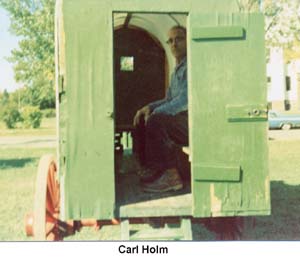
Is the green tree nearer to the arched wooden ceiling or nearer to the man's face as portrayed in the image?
the arched wooden ceiling

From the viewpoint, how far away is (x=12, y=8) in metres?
27.2

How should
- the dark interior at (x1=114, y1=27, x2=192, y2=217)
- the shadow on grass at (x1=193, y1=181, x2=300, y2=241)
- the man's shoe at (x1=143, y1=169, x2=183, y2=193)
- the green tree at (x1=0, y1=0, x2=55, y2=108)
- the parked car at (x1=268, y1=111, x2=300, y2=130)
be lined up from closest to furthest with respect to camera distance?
the man's shoe at (x1=143, y1=169, x2=183, y2=193) → the shadow on grass at (x1=193, y1=181, x2=300, y2=241) → the dark interior at (x1=114, y1=27, x2=192, y2=217) → the parked car at (x1=268, y1=111, x2=300, y2=130) → the green tree at (x1=0, y1=0, x2=55, y2=108)

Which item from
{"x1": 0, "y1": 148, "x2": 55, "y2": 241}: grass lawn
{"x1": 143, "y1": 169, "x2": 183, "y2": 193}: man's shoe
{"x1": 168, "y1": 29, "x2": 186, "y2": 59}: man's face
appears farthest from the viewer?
{"x1": 0, "y1": 148, "x2": 55, "y2": 241}: grass lawn

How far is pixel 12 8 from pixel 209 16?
2564cm

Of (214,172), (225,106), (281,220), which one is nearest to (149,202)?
(214,172)

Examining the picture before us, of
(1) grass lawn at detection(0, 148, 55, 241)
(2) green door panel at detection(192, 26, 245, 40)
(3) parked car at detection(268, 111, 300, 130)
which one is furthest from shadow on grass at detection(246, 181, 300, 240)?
(3) parked car at detection(268, 111, 300, 130)

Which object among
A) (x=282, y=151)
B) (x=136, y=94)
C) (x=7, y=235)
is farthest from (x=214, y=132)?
(x=282, y=151)

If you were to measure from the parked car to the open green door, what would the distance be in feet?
59.5

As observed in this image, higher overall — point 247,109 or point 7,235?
point 247,109

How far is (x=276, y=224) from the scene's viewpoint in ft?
21.1

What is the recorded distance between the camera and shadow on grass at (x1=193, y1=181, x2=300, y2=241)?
5783 mm

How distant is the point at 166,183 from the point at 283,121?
1795 cm

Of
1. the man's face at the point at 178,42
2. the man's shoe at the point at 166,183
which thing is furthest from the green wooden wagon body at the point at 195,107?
the man's face at the point at 178,42

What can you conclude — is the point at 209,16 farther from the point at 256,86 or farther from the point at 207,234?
the point at 207,234
